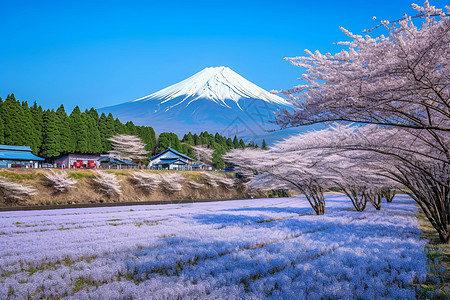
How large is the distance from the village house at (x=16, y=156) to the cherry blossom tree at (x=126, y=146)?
11.9 m

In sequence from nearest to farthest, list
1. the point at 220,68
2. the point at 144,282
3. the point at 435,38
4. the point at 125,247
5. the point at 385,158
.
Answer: the point at 435,38 → the point at 144,282 → the point at 125,247 → the point at 385,158 → the point at 220,68

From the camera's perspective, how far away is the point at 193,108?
119188 mm

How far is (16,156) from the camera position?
32.3 meters

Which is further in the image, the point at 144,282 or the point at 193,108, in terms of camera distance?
the point at 193,108

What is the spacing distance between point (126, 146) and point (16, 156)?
632 inches

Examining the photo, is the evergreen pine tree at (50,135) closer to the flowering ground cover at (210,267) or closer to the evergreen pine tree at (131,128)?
the evergreen pine tree at (131,128)

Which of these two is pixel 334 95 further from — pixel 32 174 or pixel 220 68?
pixel 220 68

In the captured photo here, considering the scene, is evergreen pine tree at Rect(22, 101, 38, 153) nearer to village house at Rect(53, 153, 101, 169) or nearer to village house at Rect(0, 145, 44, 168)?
village house at Rect(0, 145, 44, 168)

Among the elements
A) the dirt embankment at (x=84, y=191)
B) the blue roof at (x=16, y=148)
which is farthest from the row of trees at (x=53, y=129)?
the dirt embankment at (x=84, y=191)

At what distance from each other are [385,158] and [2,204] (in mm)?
28073

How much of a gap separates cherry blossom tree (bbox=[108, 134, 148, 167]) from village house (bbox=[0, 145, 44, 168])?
11.9m

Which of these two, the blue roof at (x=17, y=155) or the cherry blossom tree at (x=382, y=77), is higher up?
the blue roof at (x=17, y=155)

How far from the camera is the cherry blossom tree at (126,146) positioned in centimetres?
4516

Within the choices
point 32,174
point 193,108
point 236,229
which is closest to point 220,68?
point 193,108
